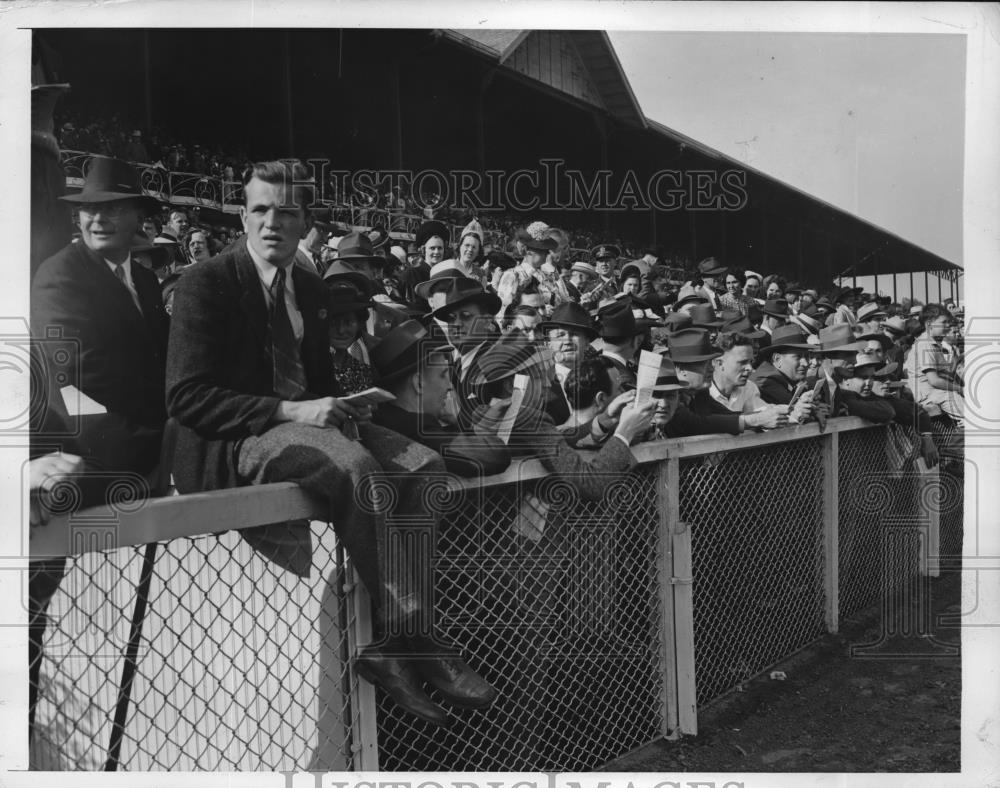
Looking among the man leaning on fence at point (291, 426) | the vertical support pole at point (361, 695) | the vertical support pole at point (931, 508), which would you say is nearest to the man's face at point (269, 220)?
the man leaning on fence at point (291, 426)

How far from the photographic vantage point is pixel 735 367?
4820 millimetres

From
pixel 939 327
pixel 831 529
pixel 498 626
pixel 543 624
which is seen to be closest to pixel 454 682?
pixel 498 626

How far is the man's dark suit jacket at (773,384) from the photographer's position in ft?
16.5

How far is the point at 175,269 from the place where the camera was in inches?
121

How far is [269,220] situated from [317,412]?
751 millimetres

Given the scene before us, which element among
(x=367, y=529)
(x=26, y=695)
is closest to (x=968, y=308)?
(x=367, y=529)

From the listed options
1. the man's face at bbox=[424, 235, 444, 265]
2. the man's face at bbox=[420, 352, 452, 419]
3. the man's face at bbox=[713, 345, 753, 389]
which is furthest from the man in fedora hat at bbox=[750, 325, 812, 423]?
the man's face at bbox=[420, 352, 452, 419]

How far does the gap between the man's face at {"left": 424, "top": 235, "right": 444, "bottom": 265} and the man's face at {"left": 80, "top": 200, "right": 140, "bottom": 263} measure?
1.27 m

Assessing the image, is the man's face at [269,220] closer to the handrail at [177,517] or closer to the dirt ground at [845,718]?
the handrail at [177,517]

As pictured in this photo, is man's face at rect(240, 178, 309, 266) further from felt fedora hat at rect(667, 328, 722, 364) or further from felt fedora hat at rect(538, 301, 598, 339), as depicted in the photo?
felt fedora hat at rect(667, 328, 722, 364)

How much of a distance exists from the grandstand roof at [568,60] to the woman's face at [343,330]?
1.14 meters

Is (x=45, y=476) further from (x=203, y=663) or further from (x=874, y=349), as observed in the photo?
(x=874, y=349)

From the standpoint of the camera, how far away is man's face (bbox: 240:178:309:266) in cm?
316

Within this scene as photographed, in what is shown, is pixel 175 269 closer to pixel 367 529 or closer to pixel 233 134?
pixel 233 134
